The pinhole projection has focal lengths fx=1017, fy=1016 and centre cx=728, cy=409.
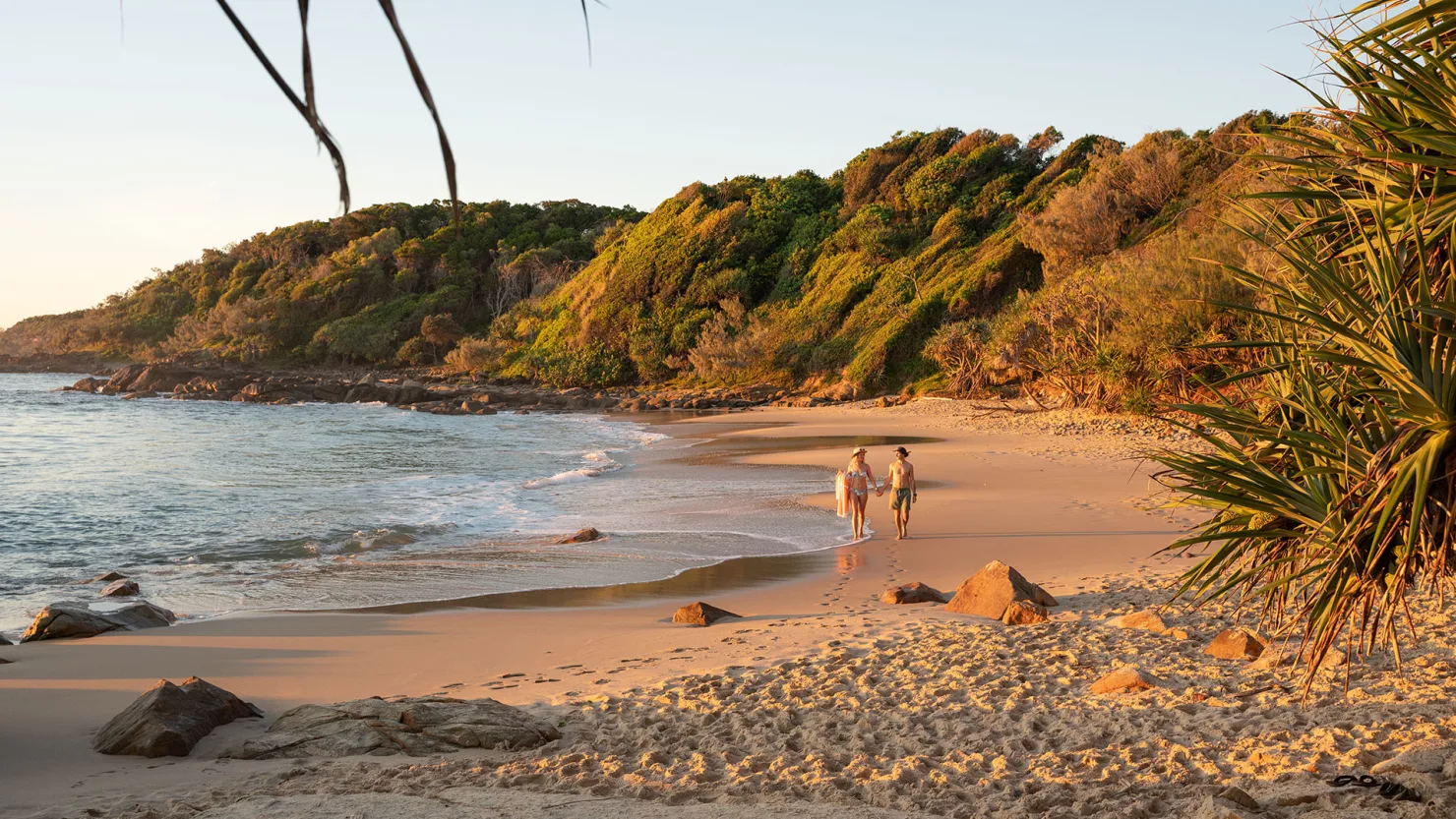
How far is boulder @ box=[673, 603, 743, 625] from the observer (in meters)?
8.97

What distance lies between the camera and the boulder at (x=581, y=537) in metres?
13.4

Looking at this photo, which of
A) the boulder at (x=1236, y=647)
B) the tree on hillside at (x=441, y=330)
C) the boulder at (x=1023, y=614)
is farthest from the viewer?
the tree on hillside at (x=441, y=330)

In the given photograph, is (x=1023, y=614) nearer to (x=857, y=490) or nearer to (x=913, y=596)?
(x=913, y=596)

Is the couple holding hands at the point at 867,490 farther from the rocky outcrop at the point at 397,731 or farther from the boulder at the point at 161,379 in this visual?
the boulder at the point at 161,379

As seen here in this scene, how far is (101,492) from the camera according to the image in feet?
65.2

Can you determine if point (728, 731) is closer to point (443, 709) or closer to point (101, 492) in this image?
point (443, 709)

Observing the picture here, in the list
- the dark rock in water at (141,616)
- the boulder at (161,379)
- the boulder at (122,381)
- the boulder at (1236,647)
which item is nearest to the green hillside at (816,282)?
the boulder at (1236,647)

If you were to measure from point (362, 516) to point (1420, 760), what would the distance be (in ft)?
49.8

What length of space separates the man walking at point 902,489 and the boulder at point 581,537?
13.0 ft

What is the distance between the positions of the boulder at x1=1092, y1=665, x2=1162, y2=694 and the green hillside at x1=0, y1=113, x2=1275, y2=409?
13214mm

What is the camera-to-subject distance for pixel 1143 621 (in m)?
7.96

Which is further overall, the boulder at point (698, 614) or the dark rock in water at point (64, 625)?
the boulder at point (698, 614)

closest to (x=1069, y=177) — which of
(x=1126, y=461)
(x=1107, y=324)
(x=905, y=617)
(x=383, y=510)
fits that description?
(x=1107, y=324)

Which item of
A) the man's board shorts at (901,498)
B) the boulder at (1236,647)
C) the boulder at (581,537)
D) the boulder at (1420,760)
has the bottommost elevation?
the boulder at (581,537)
